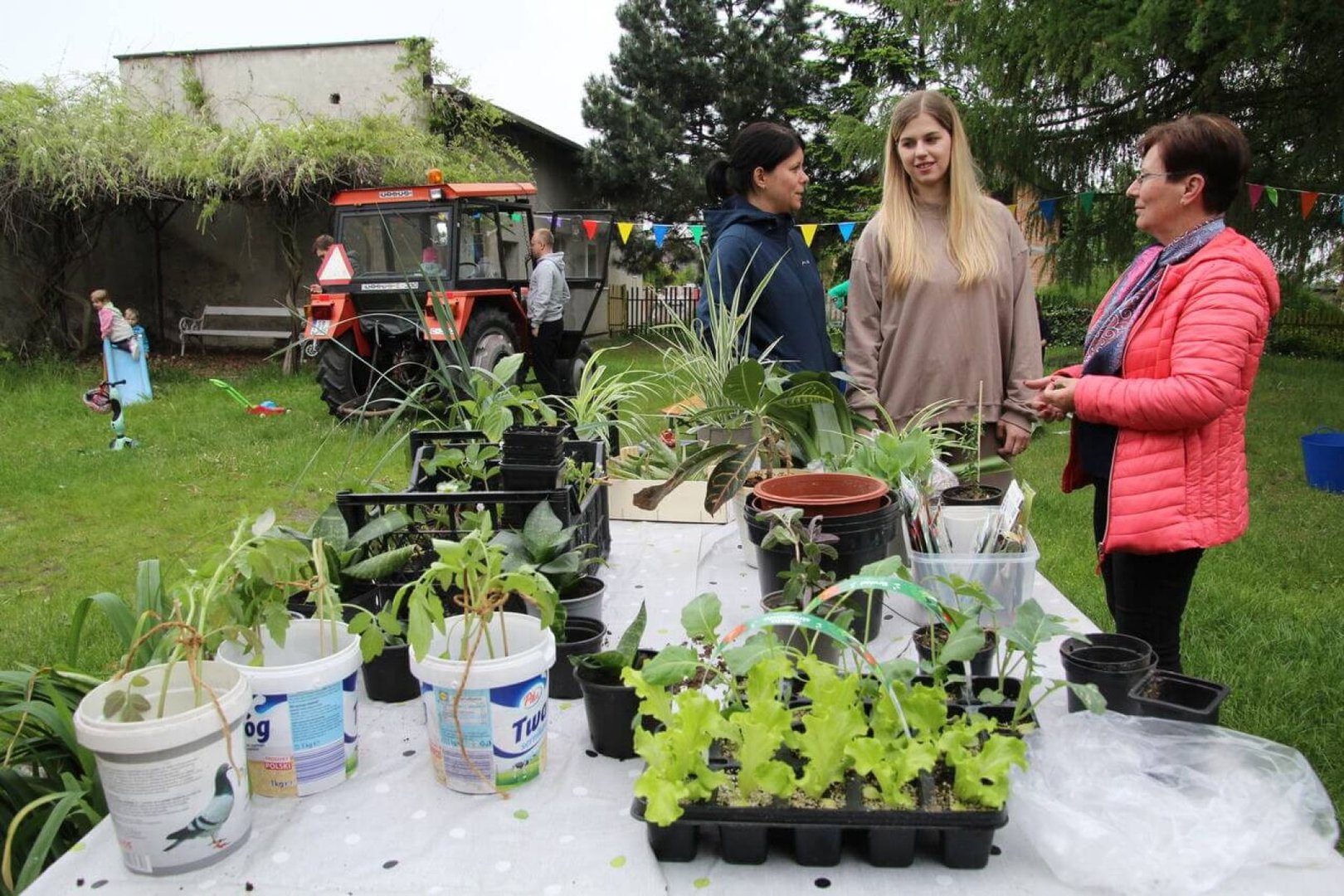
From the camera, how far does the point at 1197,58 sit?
22.8ft

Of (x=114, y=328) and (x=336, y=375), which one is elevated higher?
(x=114, y=328)

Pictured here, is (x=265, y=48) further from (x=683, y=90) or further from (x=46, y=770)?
(x=46, y=770)

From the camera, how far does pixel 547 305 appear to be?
7.30 metres

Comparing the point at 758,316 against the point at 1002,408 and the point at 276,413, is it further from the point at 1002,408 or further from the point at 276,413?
the point at 276,413

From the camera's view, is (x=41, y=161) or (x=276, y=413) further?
(x=41, y=161)

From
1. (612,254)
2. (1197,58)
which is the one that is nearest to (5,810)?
(1197,58)

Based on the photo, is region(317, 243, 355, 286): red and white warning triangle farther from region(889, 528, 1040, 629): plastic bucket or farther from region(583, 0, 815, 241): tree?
region(583, 0, 815, 241): tree

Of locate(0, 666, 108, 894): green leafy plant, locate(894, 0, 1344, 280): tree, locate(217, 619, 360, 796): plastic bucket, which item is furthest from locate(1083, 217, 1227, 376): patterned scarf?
locate(894, 0, 1344, 280): tree

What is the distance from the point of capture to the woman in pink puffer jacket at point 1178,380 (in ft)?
5.10

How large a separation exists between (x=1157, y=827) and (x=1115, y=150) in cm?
883

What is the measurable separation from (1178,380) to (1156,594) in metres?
0.44

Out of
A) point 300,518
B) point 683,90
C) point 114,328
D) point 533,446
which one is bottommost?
point 300,518

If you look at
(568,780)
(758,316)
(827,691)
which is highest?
(758,316)

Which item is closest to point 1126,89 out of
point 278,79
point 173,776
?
point 173,776
